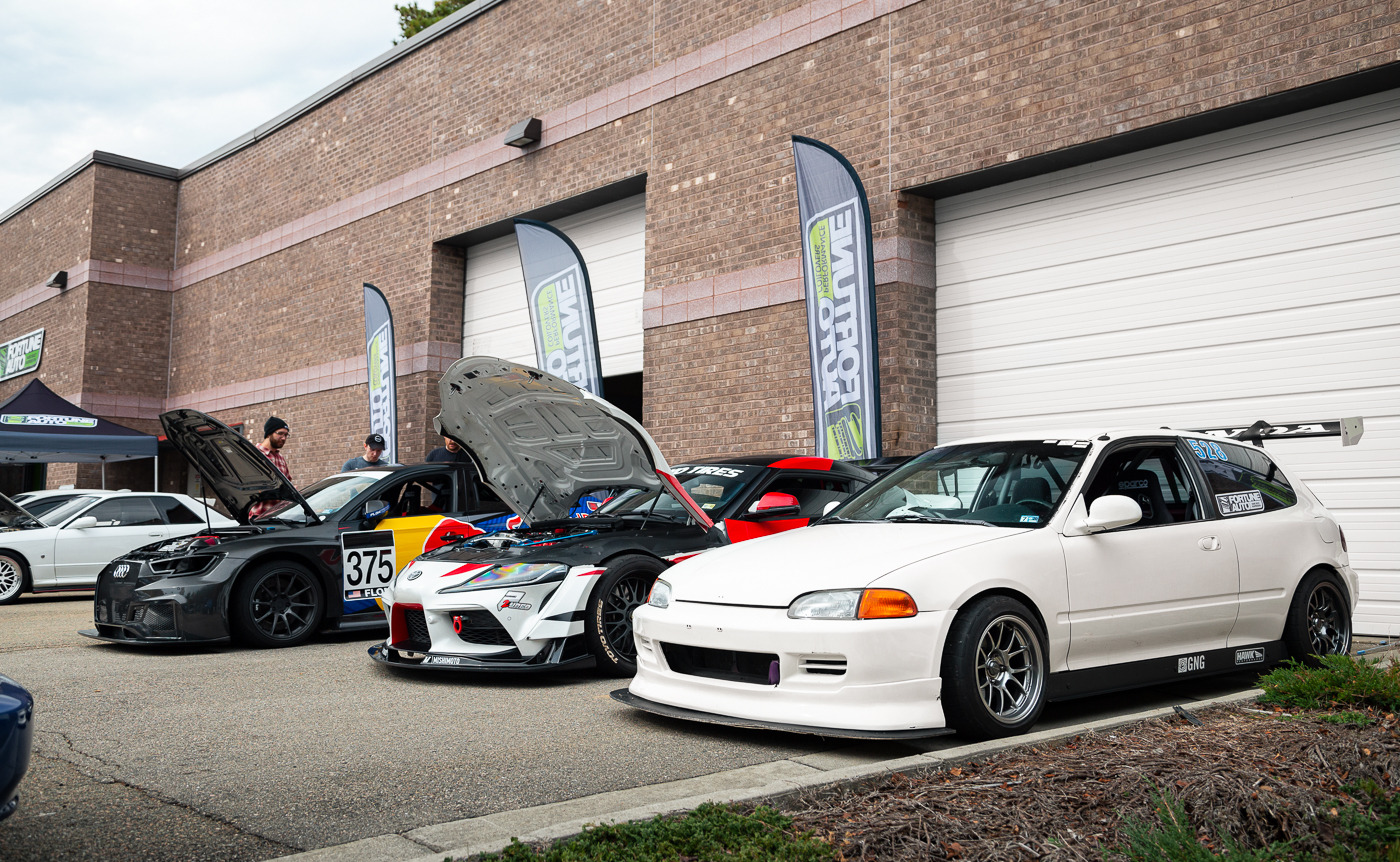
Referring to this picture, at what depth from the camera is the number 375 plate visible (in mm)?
8469

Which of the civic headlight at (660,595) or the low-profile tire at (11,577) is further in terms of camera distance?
the low-profile tire at (11,577)

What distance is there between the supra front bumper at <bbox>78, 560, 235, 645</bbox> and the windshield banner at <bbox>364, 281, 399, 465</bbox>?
10.5m

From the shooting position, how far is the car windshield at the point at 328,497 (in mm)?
8648

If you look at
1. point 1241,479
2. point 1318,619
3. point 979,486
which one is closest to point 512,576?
point 979,486

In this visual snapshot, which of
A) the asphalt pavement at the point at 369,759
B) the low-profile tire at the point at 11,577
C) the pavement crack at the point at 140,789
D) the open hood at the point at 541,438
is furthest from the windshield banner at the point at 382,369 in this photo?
the pavement crack at the point at 140,789

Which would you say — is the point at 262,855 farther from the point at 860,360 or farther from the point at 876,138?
the point at 876,138

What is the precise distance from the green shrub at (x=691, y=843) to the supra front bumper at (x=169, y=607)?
547 centimetres

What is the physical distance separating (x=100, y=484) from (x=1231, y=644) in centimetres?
2824

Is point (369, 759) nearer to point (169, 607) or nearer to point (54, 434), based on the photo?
point (169, 607)

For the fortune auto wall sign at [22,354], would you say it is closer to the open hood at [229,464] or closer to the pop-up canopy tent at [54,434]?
the pop-up canopy tent at [54,434]

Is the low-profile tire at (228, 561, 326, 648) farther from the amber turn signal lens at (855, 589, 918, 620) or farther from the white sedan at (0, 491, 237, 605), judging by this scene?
the white sedan at (0, 491, 237, 605)

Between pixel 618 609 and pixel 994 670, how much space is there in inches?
97.7

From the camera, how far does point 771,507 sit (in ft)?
A: 22.3

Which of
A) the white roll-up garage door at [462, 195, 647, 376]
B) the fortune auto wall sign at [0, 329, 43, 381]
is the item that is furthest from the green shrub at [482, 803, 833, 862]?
the fortune auto wall sign at [0, 329, 43, 381]
